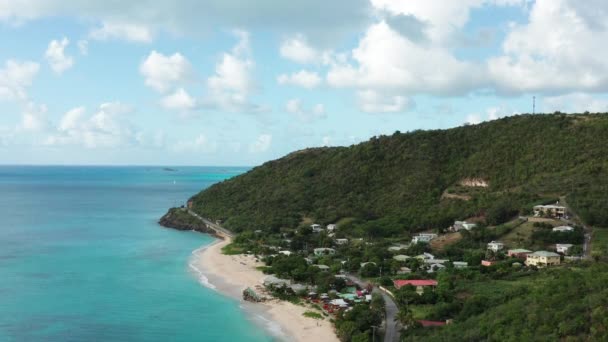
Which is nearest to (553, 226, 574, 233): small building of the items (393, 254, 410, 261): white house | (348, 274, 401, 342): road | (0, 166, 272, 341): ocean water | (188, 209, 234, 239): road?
(393, 254, 410, 261): white house

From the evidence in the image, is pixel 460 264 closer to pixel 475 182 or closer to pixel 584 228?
pixel 584 228

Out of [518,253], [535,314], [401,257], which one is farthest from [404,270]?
[535,314]

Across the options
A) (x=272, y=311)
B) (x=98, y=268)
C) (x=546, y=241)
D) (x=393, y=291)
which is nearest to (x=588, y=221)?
(x=546, y=241)

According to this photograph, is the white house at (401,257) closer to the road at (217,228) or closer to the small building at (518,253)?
the small building at (518,253)

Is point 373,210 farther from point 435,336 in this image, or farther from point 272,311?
point 435,336

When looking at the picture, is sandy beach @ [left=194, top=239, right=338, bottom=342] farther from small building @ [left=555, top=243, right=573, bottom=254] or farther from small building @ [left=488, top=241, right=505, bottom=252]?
small building @ [left=555, top=243, right=573, bottom=254]

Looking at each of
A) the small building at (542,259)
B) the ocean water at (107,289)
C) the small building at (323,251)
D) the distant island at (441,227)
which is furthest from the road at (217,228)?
the small building at (542,259)
